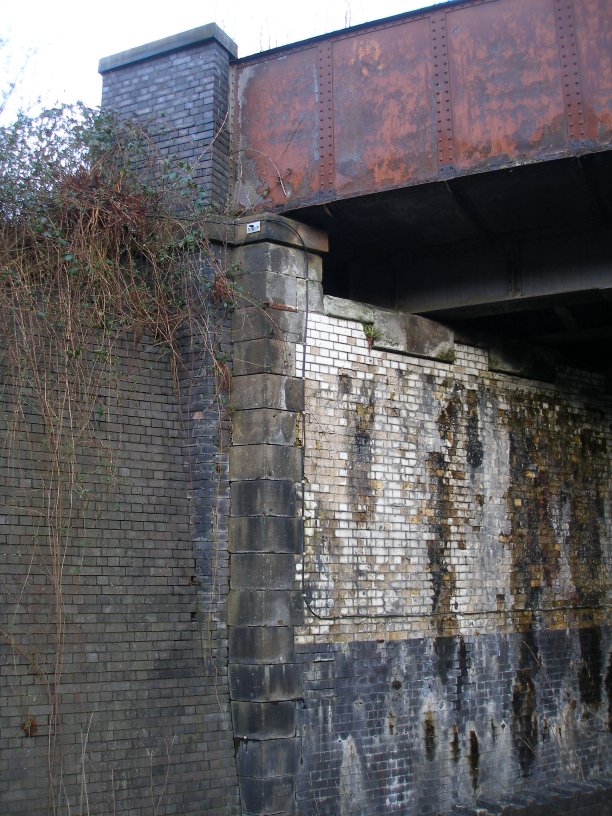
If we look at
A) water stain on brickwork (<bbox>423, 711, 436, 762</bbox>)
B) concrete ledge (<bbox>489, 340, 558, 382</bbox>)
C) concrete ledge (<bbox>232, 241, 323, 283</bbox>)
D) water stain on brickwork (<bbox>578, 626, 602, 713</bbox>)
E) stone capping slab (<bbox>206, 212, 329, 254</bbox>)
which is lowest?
water stain on brickwork (<bbox>423, 711, 436, 762</bbox>)

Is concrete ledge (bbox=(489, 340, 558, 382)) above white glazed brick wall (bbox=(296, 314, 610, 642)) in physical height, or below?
above

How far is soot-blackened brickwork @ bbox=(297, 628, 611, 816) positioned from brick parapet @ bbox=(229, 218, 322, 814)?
0.40 metres

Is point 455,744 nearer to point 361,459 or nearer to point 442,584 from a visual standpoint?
point 442,584

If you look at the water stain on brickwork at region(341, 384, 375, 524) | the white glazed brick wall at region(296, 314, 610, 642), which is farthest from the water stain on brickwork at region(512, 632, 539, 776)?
the water stain on brickwork at region(341, 384, 375, 524)

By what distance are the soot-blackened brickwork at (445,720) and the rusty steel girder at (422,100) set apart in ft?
16.0

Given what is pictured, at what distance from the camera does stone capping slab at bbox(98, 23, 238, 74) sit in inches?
380

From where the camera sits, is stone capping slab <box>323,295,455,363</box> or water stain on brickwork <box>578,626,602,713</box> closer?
stone capping slab <box>323,295,455,363</box>

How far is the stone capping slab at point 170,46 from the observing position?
9664 mm

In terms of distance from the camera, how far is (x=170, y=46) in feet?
32.2

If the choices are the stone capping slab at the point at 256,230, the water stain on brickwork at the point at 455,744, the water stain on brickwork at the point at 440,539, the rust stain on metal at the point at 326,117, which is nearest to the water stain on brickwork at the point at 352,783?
the water stain on brickwork at the point at 455,744

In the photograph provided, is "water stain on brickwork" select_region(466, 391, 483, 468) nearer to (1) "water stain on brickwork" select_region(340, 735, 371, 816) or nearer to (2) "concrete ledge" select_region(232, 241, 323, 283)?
(2) "concrete ledge" select_region(232, 241, 323, 283)

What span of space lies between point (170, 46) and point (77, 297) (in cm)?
334

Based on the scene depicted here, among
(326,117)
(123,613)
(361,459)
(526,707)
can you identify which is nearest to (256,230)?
(326,117)

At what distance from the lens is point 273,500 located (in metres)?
8.73
